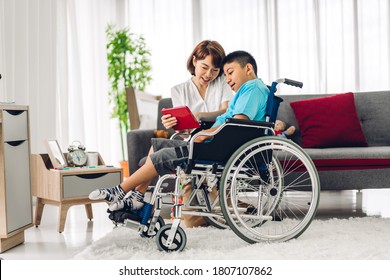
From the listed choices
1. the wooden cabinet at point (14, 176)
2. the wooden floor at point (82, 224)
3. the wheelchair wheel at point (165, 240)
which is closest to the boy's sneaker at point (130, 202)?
the wheelchair wheel at point (165, 240)

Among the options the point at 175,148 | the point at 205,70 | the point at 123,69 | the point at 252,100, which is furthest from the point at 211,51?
the point at 123,69

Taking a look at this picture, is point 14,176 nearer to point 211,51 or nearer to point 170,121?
point 170,121

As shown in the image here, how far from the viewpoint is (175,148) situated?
91.0 inches

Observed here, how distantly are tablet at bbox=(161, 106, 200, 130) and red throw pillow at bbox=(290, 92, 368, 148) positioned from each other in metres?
1.33

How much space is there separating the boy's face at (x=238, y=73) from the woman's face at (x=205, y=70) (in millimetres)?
333

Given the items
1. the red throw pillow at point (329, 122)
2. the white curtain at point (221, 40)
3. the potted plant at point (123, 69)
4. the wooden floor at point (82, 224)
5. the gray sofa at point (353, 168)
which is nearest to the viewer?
the wooden floor at point (82, 224)

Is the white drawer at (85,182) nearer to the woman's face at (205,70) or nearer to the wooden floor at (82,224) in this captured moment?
the wooden floor at (82,224)

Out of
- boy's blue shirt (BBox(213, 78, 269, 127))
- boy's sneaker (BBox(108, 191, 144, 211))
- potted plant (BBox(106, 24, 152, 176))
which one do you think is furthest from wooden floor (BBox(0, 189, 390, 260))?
potted plant (BBox(106, 24, 152, 176))

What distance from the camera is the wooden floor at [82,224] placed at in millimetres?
2426

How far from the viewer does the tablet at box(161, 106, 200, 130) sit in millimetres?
2285

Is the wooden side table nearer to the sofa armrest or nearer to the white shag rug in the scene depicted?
the sofa armrest

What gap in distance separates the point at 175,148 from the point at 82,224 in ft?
3.69

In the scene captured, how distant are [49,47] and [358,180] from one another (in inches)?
115
